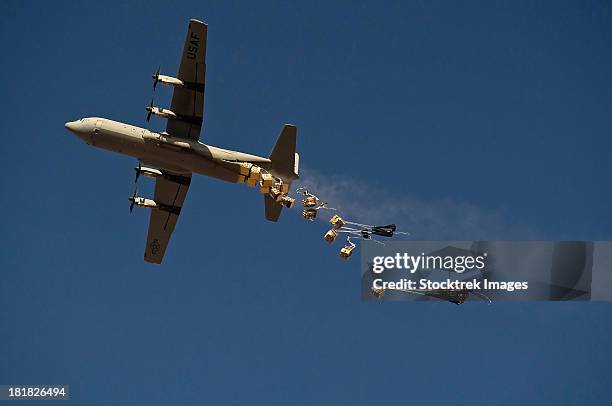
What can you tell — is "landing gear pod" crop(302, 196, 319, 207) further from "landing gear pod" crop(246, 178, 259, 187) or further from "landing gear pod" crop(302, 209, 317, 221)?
"landing gear pod" crop(246, 178, 259, 187)

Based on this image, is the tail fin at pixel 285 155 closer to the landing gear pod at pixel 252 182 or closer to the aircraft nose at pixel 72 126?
the landing gear pod at pixel 252 182

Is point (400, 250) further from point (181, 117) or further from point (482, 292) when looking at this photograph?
point (181, 117)

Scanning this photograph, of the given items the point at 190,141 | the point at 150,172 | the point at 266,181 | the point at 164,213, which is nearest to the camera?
the point at 266,181

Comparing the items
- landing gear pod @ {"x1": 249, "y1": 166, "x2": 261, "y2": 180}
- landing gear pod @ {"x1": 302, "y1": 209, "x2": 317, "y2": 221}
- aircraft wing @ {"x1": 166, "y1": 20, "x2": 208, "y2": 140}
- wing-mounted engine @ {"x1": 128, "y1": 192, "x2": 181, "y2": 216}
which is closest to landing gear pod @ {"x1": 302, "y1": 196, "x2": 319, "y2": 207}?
landing gear pod @ {"x1": 302, "y1": 209, "x2": 317, "y2": 221}

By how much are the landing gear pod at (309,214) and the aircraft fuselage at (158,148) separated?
8301mm

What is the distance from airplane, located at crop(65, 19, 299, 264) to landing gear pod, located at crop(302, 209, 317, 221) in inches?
184

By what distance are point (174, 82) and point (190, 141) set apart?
4.22 m

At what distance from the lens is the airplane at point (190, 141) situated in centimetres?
6275

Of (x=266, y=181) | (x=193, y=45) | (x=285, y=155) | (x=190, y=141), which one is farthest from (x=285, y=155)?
(x=193, y=45)

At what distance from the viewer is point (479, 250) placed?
2665 inches

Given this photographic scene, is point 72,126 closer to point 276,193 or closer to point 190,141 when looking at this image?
point 190,141

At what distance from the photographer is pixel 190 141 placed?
64.0 m

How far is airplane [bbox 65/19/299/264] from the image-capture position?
62750mm

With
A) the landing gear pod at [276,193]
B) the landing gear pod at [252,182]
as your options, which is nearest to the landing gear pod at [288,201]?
the landing gear pod at [276,193]
